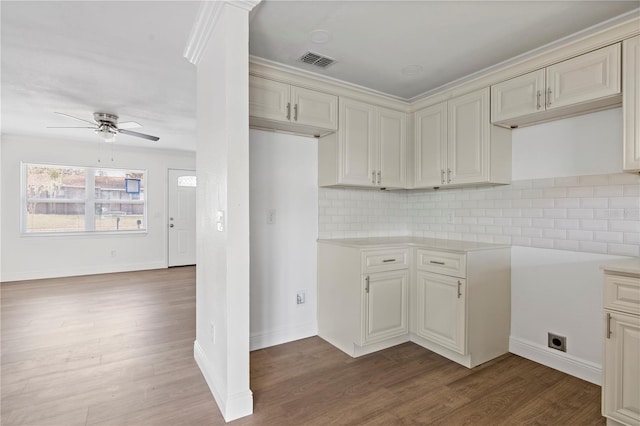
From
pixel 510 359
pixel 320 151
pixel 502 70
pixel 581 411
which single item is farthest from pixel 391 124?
pixel 581 411

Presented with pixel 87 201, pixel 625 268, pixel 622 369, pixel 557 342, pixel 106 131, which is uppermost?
pixel 106 131

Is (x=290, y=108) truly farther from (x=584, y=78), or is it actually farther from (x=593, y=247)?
(x=593, y=247)

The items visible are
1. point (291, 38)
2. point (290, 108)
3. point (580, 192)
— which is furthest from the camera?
point (290, 108)

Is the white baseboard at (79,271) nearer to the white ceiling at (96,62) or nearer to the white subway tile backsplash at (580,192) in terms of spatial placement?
the white ceiling at (96,62)

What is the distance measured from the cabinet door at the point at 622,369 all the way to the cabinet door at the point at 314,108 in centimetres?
232

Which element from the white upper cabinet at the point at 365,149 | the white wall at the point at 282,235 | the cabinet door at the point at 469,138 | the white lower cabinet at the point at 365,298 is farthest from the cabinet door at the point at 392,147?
the white lower cabinet at the point at 365,298

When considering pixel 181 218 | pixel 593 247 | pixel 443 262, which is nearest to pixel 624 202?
pixel 593 247

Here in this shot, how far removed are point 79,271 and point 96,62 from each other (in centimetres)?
465

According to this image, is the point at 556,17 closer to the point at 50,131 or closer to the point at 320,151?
the point at 320,151

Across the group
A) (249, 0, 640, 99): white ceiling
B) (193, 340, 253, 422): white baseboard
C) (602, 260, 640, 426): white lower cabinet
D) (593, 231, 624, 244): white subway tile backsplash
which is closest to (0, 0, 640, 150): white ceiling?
(249, 0, 640, 99): white ceiling

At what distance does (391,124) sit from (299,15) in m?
1.55

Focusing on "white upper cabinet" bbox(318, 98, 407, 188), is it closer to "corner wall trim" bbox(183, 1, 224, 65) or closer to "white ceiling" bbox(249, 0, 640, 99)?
"white ceiling" bbox(249, 0, 640, 99)

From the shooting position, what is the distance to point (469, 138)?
2.79 metres

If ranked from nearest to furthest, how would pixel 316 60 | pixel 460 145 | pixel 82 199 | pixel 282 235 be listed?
1. pixel 316 60
2. pixel 460 145
3. pixel 282 235
4. pixel 82 199
